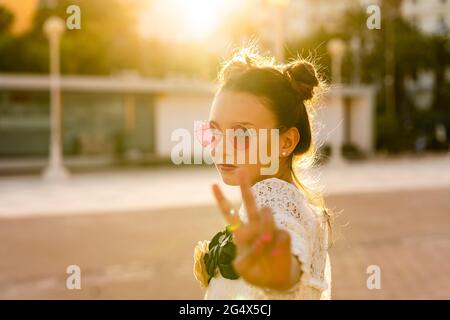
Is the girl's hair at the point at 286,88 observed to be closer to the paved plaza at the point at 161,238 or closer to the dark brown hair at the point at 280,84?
the dark brown hair at the point at 280,84

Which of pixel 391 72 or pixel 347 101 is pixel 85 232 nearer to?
pixel 347 101

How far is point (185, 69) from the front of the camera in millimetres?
45188

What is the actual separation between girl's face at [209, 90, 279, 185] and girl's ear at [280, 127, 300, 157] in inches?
2.7

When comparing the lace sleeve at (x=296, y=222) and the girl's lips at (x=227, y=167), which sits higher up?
the girl's lips at (x=227, y=167)

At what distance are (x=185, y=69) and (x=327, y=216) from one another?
4406 cm

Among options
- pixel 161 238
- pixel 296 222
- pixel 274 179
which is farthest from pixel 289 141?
pixel 161 238

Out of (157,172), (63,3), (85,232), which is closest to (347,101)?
(157,172)

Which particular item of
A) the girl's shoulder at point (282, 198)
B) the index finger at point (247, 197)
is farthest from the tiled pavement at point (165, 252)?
the index finger at point (247, 197)

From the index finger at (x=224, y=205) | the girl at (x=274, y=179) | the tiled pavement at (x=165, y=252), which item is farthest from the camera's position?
the tiled pavement at (x=165, y=252)

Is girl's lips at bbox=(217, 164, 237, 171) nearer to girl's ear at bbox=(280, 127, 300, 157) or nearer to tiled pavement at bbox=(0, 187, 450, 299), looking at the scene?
girl's ear at bbox=(280, 127, 300, 157)

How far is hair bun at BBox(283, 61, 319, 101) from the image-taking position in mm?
1616

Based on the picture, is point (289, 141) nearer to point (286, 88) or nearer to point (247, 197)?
point (286, 88)

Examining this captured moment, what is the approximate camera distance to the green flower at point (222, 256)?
1538 mm

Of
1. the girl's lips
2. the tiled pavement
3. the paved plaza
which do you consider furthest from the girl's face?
the tiled pavement
